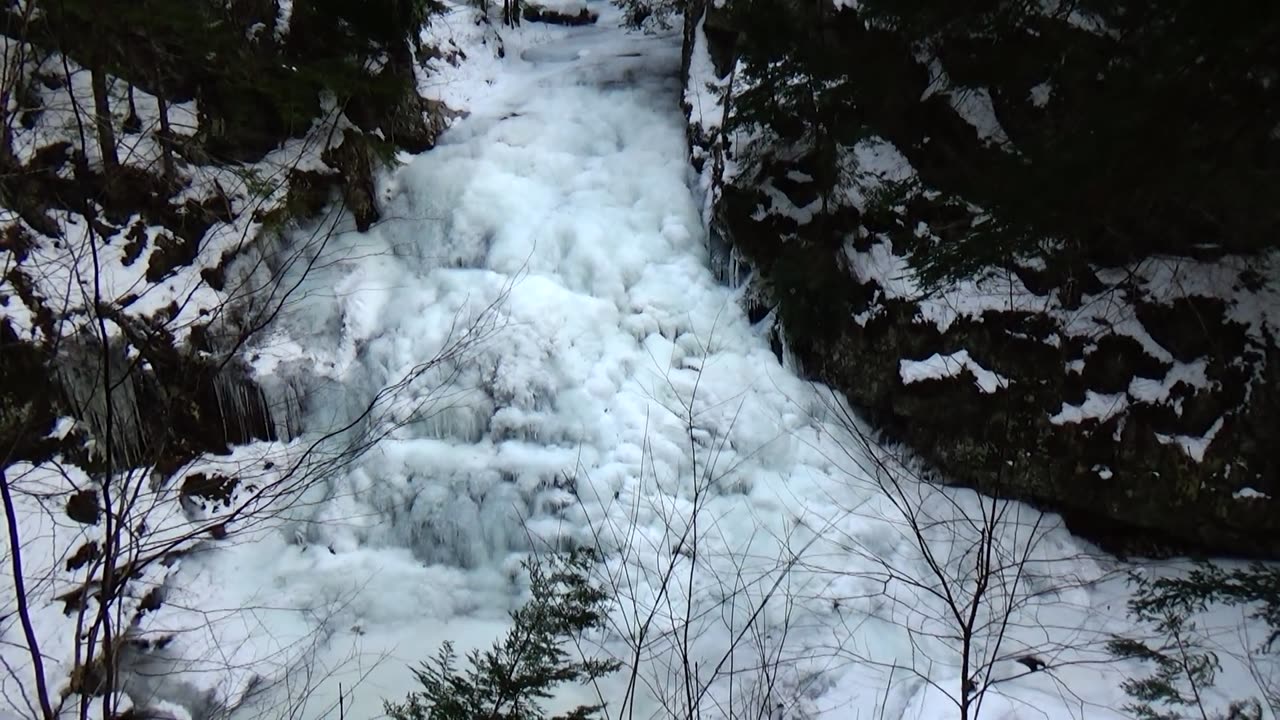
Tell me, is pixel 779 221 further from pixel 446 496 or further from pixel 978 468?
pixel 446 496

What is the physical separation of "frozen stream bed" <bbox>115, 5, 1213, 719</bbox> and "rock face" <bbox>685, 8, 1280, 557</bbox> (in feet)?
1.62

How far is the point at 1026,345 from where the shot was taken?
6.08 meters

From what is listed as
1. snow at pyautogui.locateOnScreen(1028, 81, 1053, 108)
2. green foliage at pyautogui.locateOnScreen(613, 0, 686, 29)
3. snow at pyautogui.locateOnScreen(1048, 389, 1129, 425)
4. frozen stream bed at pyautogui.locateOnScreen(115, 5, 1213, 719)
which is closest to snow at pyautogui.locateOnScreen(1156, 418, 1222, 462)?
snow at pyautogui.locateOnScreen(1048, 389, 1129, 425)

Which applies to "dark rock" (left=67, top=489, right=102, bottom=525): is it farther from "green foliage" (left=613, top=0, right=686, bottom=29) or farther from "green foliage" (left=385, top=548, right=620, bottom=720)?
"green foliage" (left=613, top=0, right=686, bottom=29)

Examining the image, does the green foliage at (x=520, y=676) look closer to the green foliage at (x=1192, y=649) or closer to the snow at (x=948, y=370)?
the green foliage at (x=1192, y=649)

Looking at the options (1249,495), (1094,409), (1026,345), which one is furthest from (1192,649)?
(1026,345)

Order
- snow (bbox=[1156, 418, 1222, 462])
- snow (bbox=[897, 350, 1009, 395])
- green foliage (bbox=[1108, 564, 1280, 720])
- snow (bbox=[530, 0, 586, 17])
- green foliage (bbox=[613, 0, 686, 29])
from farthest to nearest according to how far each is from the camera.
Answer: snow (bbox=[530, 0, 586, 17]) < green foliage (bbox=[613, 0, 686, 29]) < snow (bbox=[897, 350, 1009, 395]) < snow (bbox=[1156, 418, 1222, 462]) < green foliage (bbox=[1108, 564, 1280, 720])

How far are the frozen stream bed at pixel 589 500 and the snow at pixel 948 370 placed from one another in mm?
805

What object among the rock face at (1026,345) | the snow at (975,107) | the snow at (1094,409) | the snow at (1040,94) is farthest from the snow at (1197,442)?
the snow at (1040,94)

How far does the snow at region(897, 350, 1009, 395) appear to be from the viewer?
6.23 m

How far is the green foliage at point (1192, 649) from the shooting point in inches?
136

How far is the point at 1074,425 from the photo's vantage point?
19.4ft

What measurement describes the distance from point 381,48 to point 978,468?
816cm

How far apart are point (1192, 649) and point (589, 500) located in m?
4.33
